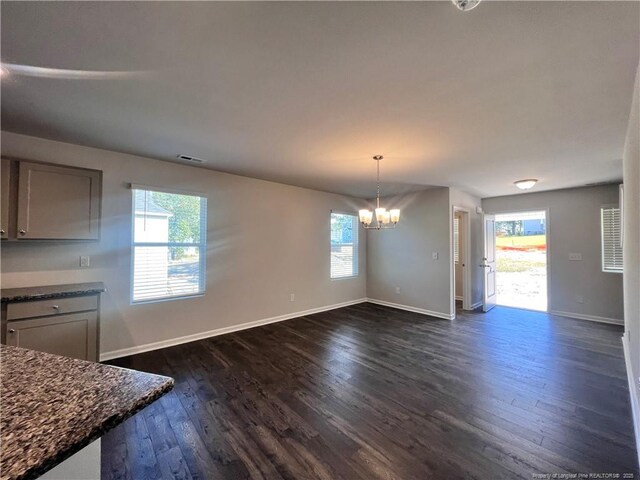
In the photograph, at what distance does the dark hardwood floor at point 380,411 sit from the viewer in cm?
171

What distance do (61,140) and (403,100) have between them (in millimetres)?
3432

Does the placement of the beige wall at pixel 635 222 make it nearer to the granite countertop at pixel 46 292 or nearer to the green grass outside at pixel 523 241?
the granite countertop at pixel 46 292

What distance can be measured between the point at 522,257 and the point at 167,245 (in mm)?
9710

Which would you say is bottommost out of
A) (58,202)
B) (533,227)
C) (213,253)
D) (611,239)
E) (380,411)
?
(380,411)

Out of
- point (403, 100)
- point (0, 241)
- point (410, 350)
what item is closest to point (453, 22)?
point (403, 100)

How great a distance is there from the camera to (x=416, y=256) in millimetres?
5387

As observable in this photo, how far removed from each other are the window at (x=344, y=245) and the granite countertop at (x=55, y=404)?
16.0 ft

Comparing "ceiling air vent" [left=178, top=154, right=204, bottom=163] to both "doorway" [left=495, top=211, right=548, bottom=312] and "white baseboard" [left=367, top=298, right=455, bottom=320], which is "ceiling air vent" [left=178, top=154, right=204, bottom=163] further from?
"doorway" [left=495, top=211, right=548, bottom=312]

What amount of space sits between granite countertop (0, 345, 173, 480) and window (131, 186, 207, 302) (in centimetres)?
256

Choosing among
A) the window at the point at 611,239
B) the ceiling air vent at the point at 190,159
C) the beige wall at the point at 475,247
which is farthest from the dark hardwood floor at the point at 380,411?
the ceiling air vent at the point at 190,159

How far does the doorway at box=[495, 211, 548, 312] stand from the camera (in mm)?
7814

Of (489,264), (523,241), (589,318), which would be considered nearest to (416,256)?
(489,264)

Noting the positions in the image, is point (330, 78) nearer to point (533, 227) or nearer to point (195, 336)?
point (195, 336)

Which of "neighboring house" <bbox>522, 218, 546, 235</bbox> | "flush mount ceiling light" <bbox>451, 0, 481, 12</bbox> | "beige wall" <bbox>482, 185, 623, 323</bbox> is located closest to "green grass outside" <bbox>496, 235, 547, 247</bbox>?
"neighboring house" <bbox>522, 218, 546, 235</bbox>
